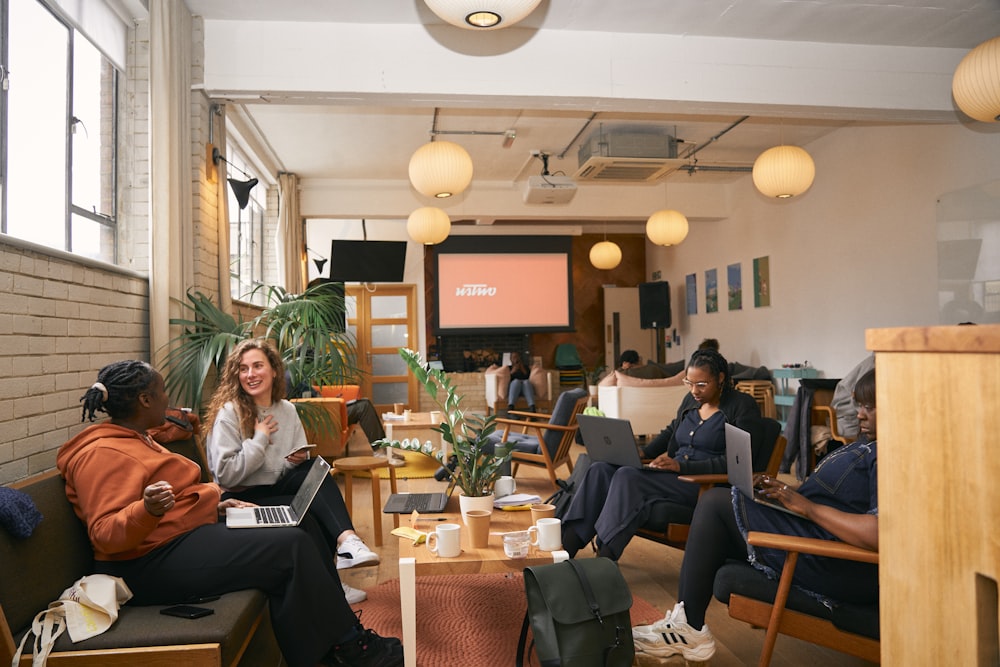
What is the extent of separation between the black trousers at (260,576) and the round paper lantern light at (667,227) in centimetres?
621

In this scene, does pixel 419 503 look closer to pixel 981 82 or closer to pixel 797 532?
pixel 797 532

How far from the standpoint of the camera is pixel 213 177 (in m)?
4.86

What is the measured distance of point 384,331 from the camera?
12.0 meters

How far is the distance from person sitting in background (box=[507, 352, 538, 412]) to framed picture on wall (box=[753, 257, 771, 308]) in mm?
3405

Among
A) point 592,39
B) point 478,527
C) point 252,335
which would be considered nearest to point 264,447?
point 478,527

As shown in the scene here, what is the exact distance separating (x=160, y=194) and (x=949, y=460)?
13.0 ft

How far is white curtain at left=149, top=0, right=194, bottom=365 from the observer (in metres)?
3.85

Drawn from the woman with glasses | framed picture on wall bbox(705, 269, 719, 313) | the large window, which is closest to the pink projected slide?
framed picture on wall bbox(705, 269, 719, 313)

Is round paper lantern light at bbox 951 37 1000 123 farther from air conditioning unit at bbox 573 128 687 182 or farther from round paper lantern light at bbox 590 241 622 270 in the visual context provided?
round paper lantern light at bbox 590 241 622 270

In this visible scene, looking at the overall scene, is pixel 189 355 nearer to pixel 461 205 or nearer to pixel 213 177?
pixel 213 177

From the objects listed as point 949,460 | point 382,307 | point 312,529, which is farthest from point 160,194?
point 382,307

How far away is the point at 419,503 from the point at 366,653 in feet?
2.80

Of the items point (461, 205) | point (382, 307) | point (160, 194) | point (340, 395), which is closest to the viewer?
point (160, 194)

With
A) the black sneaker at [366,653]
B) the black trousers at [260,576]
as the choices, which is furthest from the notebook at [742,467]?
the black trousers at [260,576]
